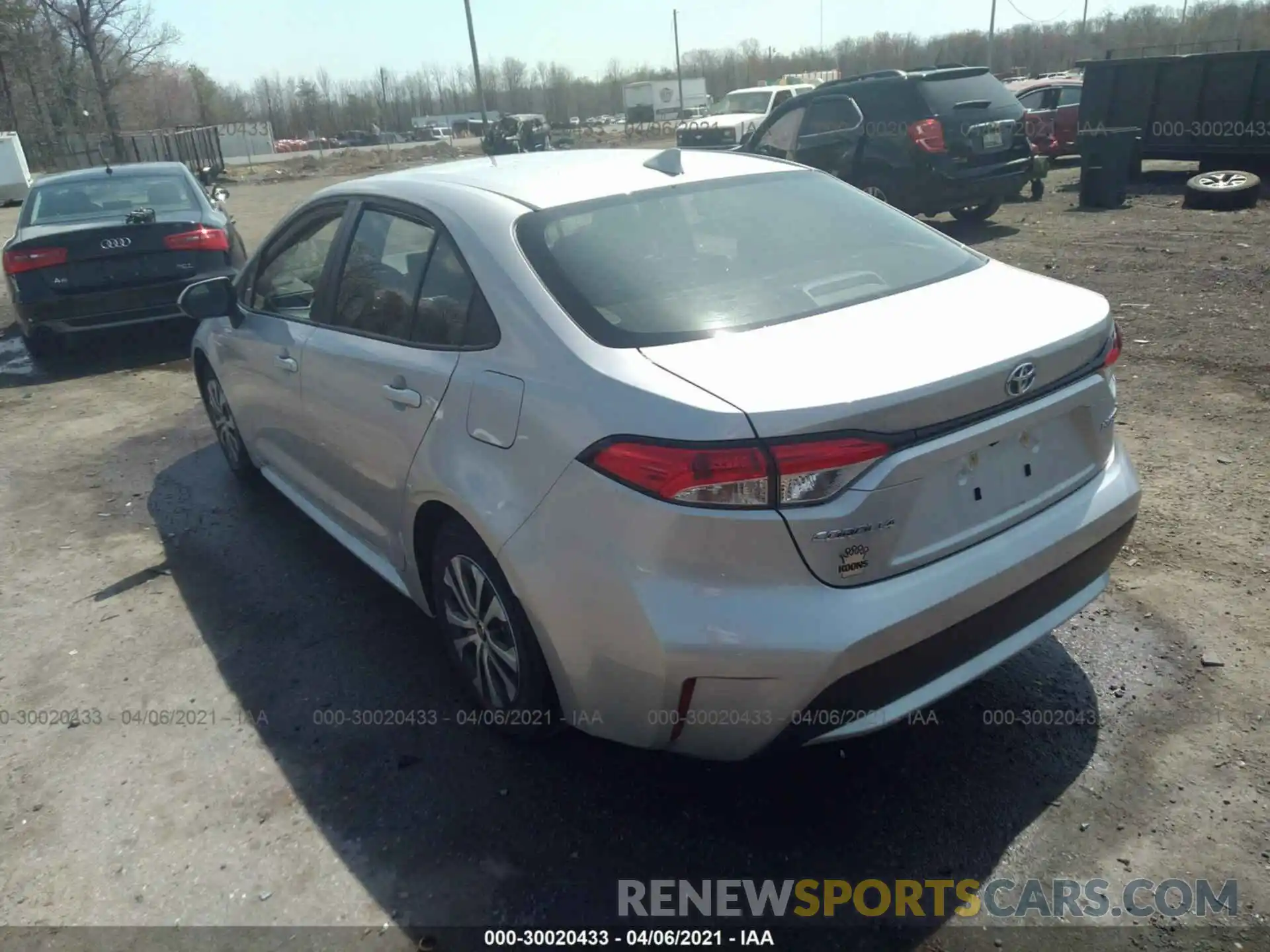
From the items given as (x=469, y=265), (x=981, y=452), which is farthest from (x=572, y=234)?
(x=981, y=452)

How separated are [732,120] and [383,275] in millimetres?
21936

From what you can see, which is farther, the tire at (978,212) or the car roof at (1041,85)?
the car roof at (1041,85)

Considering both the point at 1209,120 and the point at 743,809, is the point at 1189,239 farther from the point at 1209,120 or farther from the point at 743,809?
the point at 743,809

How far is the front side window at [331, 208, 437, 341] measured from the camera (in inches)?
129

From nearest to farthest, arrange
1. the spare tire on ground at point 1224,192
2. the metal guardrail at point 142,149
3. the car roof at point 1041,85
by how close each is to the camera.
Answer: the spare tire on ground at point 1224,192 → the car roof at point 1041,85 → the metal guardrail at point 142,149

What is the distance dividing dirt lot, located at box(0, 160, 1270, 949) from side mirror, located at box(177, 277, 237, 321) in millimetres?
1112

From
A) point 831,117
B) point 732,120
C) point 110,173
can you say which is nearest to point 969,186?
point 831,117

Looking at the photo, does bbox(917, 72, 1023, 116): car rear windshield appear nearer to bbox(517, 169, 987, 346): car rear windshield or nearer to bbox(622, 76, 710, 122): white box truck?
bbox(517, 169, 987, 346): car rear windshield

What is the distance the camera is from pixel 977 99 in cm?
1100

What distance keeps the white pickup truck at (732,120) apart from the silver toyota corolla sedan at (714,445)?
19029mm

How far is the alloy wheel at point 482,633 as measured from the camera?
2.89 m

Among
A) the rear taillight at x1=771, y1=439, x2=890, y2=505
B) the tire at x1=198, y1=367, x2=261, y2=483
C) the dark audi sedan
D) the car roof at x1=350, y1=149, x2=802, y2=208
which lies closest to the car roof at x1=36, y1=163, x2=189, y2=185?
the dark audi sedan

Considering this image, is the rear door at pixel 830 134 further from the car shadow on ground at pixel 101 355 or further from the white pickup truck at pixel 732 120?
the white pickup truck at pixel 732 120

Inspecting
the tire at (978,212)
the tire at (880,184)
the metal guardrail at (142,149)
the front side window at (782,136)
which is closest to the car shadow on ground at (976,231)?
the tire at (978,212)
